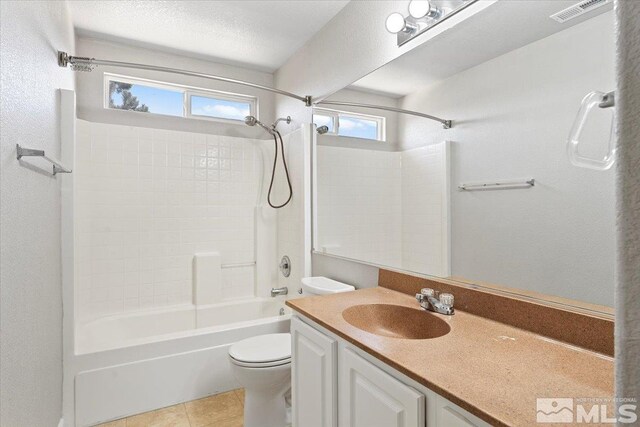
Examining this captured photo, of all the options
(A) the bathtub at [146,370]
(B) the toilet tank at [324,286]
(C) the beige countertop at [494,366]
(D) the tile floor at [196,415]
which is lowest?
(D) the tile floor at [196,415]

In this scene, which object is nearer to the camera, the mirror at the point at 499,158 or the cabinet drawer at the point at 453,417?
the cabinet drawer at the point at 453,417

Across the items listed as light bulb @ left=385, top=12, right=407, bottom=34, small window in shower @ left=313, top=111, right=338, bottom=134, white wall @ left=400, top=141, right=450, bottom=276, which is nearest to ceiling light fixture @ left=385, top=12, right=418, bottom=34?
light bulb @ left=385, top=12, right=407, bottom=34

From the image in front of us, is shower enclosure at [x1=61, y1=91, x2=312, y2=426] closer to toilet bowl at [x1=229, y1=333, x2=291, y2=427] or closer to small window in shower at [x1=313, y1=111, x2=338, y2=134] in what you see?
small window in shower at [x1=313, y1=111, x2=338, y2=134]

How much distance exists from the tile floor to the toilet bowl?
0.21m

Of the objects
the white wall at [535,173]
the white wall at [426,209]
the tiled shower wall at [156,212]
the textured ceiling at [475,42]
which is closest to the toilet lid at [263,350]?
the white wall at [426,209]

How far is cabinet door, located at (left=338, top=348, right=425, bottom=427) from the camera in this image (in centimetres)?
87

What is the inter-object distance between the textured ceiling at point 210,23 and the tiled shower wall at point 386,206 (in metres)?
0.94

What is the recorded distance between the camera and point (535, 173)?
112 cm

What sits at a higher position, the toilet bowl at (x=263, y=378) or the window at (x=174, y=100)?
the window at (x=174, y=100)

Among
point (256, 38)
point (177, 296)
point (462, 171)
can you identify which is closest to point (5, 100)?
point (462, 171)

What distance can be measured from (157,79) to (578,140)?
3.00 metres

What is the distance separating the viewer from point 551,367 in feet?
2.84

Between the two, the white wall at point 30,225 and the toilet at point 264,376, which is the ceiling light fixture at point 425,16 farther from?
the white wall at point 30,225

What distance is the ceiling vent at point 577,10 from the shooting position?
983 millimetres
